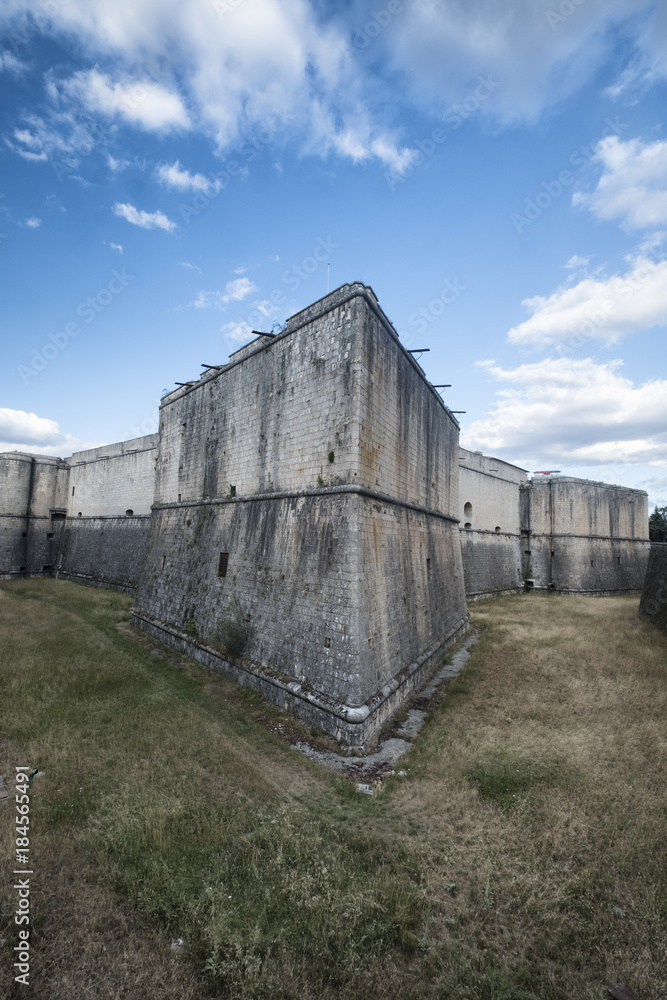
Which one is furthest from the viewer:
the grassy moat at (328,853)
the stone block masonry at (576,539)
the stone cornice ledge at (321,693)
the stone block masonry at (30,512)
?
the stone block masonry at (576,539)

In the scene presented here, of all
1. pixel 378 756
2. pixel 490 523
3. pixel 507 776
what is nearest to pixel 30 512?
pixel 378 756

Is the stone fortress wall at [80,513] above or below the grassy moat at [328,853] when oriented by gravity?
above

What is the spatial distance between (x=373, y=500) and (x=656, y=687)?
7.81 m

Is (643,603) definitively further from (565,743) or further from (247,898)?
(247,898)

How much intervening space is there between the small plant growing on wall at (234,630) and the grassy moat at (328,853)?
1.55 metres

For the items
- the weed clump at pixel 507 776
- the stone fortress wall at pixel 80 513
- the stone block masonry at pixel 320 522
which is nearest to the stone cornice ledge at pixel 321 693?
the stone block masonry at pixel 320 522

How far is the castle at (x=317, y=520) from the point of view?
27.3 ft

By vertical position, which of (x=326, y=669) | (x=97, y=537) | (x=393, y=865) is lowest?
(x=393, y=865)

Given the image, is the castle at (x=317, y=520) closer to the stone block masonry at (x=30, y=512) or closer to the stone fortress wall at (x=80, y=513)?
the stone fortress wall at (x=80, y=513)

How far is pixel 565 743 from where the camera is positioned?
23.2 ft

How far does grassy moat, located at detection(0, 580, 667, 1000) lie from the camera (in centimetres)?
342

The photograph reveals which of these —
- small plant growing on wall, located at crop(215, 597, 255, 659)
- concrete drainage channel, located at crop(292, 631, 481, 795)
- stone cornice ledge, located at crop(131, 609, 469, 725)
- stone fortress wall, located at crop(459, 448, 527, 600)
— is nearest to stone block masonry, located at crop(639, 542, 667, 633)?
stone fortress wall, located at crop(459, 448, 527, 600)

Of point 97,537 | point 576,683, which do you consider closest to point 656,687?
point 576,683

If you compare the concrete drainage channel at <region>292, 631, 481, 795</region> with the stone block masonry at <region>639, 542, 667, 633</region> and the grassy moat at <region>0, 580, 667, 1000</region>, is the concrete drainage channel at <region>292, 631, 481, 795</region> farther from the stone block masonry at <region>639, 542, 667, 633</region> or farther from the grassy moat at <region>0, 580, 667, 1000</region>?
the stone block masonry at <region>639, 542, 667, 633</region>
